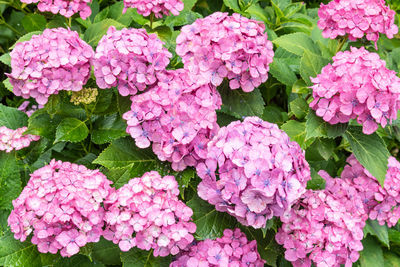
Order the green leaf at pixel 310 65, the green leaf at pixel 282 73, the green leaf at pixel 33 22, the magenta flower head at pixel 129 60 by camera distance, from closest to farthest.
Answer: the magenta flower head at pixel 129 60, the green leaf at pixel 310 65, the green leaf at pixel 282 73, the green leaf at pixel 33 22

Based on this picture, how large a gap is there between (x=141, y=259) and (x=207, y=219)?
1.18 feet

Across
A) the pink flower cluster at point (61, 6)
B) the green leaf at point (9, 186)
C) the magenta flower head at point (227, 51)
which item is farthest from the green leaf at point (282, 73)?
the green leaf at point (9, 186)

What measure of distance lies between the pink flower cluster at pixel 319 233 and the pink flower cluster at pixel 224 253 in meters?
0.18

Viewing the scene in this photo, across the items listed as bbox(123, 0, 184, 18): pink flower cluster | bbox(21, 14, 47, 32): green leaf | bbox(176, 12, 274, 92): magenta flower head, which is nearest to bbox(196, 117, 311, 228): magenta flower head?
bbox(176, 12, 274, 92): magenta flower head

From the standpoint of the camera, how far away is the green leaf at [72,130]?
2225 mm

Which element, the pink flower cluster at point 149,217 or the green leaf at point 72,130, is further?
the green leaf at point 72,130

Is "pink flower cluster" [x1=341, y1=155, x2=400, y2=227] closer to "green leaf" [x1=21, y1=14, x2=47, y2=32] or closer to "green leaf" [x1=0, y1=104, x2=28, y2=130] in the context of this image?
"green leaf" [x1=0, y1=104, x2=28, y2=130]

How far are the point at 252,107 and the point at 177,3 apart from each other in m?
0.79

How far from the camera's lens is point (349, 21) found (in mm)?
2496

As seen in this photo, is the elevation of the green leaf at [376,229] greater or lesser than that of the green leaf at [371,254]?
greater

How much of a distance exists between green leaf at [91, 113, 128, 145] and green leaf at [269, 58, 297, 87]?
93 cm

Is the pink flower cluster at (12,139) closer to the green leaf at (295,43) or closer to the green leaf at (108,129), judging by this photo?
the green leaf at (108,129)

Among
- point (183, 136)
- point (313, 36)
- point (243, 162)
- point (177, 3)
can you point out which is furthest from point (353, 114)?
point (313, 36)

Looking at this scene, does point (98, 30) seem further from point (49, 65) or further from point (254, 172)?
point (254, 172)
